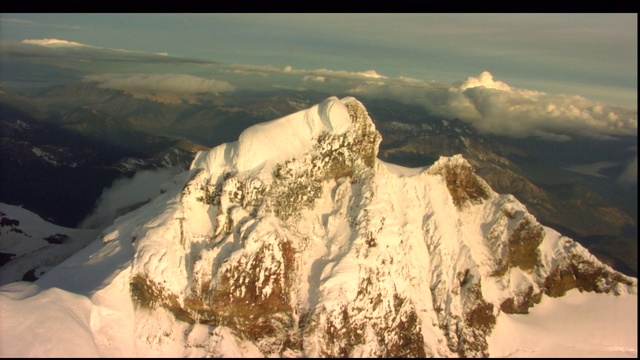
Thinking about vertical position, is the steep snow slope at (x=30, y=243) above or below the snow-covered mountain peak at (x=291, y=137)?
below

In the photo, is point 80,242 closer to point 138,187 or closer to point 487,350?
point 487,350

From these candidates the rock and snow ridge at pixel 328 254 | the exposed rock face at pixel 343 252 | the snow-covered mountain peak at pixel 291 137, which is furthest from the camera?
the snow-covered mountain peak at pixel 291 137

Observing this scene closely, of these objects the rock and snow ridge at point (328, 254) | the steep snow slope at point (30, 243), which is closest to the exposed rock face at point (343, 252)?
the rock and snow ridge at point (328, 254)

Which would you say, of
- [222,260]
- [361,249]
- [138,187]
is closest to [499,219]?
[361,249]

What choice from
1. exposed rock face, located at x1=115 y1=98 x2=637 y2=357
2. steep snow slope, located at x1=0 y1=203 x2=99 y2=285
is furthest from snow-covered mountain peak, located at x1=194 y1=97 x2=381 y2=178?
steep snow slope, located at x1=0 y1=203 x2=99 y2=285

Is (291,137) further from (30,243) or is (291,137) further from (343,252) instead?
(30,243)

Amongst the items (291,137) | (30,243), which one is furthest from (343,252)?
(30,243)

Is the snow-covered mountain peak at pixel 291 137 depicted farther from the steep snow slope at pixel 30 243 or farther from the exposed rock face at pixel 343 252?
the steep snow slope at pixel 30 243
